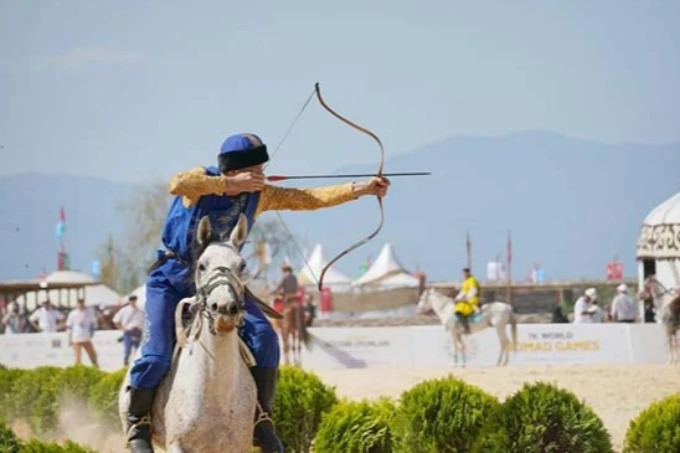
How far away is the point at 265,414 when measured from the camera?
923 cm

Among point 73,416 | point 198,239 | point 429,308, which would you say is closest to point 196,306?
point 198,239

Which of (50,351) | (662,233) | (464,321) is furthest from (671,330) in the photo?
(662,233)

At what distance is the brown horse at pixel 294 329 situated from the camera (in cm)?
3141

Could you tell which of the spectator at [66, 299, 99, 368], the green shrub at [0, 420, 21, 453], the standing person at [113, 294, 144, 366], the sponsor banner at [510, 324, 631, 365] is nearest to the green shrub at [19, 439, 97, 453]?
the green shrub at [0, 420, 21, 453]

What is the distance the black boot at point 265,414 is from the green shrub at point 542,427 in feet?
12.3

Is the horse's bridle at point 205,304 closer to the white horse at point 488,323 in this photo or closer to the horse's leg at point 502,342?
the white horse at point 488,323

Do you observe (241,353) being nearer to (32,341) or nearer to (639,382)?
(639,382)

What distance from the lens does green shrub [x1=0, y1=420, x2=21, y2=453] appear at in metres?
10.7

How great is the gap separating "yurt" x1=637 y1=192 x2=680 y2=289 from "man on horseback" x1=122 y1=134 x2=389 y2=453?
1391 inches

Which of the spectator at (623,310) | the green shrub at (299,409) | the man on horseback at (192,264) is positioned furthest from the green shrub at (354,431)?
the spectator at (623,310)

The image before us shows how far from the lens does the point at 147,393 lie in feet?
30.1

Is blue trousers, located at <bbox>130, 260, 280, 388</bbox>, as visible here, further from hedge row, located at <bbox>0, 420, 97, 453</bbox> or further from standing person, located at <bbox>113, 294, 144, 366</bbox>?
standing person, located at <bbox>113, 294, 144, 366</bbox>

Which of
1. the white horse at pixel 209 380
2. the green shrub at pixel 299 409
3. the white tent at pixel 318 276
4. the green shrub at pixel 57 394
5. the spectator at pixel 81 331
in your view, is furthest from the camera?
the white tent at pixel 318 276

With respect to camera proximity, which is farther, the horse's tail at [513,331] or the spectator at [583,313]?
the spectator at [583,313]
